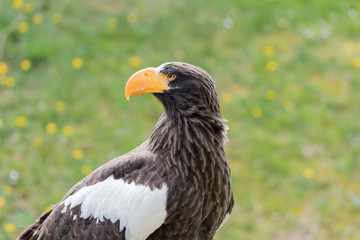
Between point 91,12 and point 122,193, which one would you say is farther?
point 91,12

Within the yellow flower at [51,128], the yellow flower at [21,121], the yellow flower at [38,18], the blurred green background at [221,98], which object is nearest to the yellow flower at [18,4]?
the blurred green background at [221,98]

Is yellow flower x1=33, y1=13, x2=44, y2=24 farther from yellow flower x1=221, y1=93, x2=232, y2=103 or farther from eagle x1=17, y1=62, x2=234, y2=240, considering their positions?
eagle x1=17, y1=62, x2=234, y2=240

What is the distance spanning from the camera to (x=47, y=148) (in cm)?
545

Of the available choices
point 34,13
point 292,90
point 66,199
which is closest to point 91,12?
point 34,13

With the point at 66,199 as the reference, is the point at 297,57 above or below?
above

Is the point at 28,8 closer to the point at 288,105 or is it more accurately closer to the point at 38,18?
the point at 38,18

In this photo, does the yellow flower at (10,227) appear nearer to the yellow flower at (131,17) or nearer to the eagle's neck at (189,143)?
the eagle's neck at (189,143)

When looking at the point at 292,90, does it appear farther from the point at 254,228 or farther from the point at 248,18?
the point at 254,228

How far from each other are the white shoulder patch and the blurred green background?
1724mm

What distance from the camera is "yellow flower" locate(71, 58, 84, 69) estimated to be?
629 cm

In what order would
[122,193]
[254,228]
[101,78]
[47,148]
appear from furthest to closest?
[101,78]
[47,148]
[254,228]
[122,193]

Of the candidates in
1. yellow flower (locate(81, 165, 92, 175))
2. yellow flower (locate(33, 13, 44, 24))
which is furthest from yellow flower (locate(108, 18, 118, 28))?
yellow flower (locate(81, 165, 92, 175))

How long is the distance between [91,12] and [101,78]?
1163mm

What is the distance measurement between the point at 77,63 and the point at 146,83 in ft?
11.4
